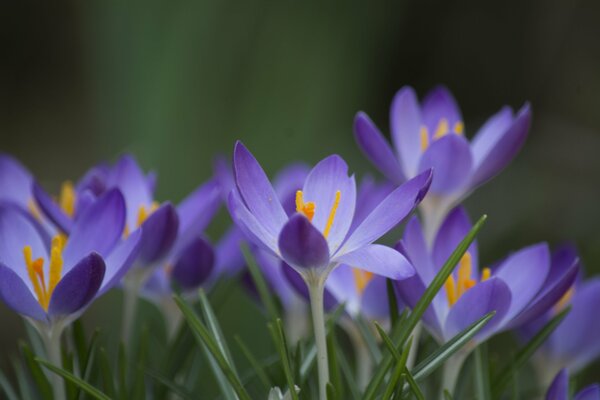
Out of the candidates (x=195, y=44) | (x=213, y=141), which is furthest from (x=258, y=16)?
(x=213, y=141)

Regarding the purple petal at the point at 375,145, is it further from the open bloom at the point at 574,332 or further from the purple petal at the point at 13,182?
the purple petal at the point at 13,182

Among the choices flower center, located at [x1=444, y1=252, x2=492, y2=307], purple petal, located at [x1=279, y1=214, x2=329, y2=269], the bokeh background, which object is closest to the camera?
purple petal, located at [x1=279, y1=214, x2=329, y2=269]

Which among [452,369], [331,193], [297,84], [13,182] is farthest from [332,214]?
[297,84]

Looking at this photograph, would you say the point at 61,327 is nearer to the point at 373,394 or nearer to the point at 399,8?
the point at 373,394

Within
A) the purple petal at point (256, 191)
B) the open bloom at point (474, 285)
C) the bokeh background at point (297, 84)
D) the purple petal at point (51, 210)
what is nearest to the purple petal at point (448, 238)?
the open bloom at point (474, 285)

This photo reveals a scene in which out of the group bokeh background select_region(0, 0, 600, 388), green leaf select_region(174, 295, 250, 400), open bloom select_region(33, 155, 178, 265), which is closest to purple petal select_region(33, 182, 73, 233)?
open bloom select_region(33, 155, 178, 265)

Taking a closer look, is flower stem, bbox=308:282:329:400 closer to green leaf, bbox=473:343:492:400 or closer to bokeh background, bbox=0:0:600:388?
green leaf, bbox=473:343:492:400

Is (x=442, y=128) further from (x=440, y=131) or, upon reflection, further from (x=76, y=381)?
(x=76, y=381)
